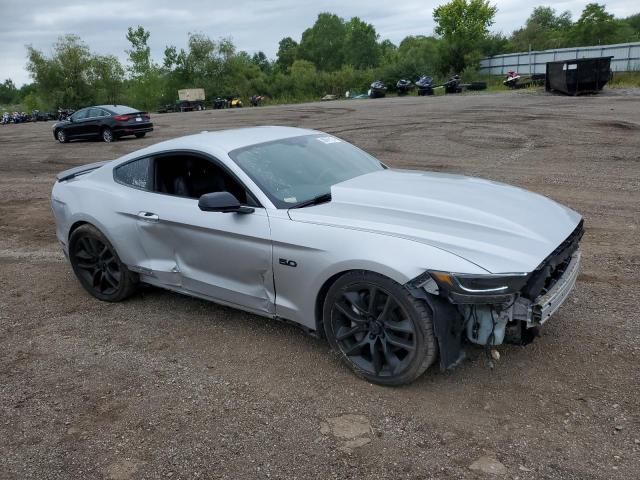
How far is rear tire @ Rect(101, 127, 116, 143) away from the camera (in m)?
20.4

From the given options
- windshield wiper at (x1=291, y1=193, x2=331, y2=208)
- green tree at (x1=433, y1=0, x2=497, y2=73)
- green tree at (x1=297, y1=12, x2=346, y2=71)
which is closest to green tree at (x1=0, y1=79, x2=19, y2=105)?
green tree at (x1=297, y1=12, x2=346, y2=71)

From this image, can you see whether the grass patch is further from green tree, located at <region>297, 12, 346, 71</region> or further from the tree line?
green tree, located at <region>297, 12, 346, 71</region>

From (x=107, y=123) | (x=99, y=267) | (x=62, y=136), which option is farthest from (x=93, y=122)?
(x=99, y=267)

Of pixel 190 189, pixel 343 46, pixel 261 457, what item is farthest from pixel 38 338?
pixel 343 46

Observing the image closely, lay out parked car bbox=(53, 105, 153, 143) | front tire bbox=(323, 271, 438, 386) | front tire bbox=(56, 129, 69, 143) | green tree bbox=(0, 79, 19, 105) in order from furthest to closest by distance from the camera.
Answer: green tree bbox=(0, 79, 19, 105) → front tire bbox=(56, 129, 69, 143) → parked car bbox=(53, 105, 153, 143) → front tire bbox=(323, 271, 438, 386)

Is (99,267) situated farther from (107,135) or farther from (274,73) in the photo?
(274,73)

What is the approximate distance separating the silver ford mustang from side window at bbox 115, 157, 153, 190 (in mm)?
14

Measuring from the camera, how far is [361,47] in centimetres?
11031

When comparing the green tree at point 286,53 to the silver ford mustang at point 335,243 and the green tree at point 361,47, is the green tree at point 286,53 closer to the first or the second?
the green tree at point 361,47

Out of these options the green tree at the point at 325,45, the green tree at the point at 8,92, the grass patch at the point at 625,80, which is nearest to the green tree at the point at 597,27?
the grass patch at the point at 625,80

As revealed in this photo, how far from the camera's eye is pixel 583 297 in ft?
14.5

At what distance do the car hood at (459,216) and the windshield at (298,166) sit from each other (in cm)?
19

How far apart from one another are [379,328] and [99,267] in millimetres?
2913

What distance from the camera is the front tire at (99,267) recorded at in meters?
4.78
